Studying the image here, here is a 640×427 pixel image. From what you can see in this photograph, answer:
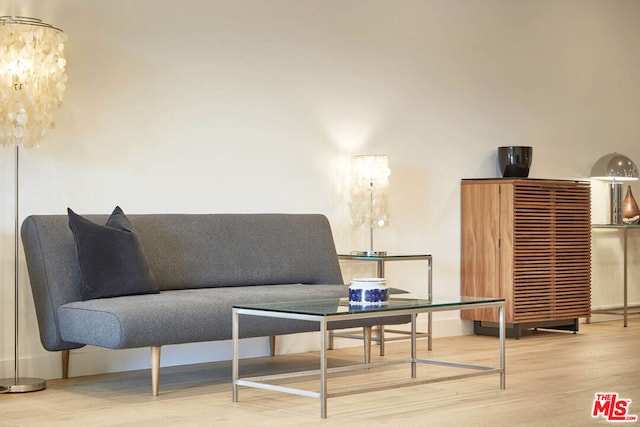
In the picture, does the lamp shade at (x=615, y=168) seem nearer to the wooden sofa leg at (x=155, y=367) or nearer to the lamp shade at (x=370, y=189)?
the lamp shade at (x=370, y=189)

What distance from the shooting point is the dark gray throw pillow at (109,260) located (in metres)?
4.64

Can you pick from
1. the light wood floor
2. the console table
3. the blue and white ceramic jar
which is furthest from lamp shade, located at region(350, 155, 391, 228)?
the console table

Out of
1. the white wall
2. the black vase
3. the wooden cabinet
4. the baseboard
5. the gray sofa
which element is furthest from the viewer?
the black vase

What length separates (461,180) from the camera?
7203 mm

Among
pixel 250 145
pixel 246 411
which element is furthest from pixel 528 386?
pixel 250 145

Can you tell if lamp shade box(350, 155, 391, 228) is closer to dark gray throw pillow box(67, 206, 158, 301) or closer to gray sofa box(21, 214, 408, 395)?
gray sofa box(21, 214, 408, 395)

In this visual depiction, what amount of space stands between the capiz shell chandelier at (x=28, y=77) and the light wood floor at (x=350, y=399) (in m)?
1.28

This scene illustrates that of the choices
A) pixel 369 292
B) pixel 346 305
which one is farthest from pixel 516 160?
pixel 346 305

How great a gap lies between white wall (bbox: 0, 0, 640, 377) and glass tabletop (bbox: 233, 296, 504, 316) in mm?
1367

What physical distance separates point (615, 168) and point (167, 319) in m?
4.88

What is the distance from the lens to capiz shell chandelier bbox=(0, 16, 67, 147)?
180 inches

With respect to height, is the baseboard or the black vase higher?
the black vase

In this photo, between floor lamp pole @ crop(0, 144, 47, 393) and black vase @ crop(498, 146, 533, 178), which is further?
black vase @ crop(498, 146, 533, 178)

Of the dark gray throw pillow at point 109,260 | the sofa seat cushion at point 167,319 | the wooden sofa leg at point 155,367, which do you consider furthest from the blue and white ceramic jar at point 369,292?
the dark gray throw pillow at point 109,260
